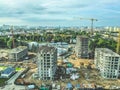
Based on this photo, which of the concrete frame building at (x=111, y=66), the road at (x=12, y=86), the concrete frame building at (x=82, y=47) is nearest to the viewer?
the road at (x=12, y=86)

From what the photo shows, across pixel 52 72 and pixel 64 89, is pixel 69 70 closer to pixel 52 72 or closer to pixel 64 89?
pixel 52 72

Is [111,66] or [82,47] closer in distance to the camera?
[111,66]

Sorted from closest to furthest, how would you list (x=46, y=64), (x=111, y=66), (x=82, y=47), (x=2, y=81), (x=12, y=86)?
(x=12, y=86) → (x=2, y=81) → (x=46, y=64) → (x=111, y=66) → (x=82, y=47)

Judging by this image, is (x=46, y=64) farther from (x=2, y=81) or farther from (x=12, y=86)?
(x=2, y=81)

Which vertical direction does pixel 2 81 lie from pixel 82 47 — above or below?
below

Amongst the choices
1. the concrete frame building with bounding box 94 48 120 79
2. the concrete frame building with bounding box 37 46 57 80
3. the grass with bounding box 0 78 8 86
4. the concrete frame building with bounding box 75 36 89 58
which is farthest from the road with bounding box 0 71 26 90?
the concrete frame building with bounding box 75 36 89 58

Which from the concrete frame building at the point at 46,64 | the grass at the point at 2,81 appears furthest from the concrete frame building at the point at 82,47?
the grass at the point at 2,81

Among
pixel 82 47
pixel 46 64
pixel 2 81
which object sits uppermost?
pixel 82 47

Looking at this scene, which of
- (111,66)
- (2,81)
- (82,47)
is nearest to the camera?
(2,81)

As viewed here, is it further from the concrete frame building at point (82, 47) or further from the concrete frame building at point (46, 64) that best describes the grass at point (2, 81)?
the concrete frame building at point (82, 47)

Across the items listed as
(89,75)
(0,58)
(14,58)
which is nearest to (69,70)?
(89,75)

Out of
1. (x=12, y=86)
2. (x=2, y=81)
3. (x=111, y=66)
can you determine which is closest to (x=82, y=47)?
(x=111, y=66)
